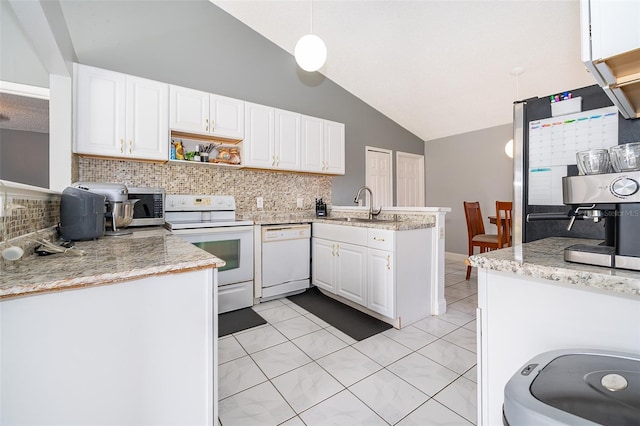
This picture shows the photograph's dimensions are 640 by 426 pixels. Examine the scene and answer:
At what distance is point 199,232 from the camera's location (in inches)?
98.8

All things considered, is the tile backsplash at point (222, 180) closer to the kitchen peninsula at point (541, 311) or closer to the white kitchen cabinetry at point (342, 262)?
the white kitchen cabinetry at point (342, 262)

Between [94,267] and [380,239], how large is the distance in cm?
196

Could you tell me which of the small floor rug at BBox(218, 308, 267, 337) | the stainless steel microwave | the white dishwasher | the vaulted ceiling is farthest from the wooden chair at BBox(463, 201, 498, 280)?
the stainless steel microwave

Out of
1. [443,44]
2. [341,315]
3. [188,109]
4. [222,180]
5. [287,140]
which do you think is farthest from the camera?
[287,140]

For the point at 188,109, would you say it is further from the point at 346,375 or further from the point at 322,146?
the point at 346,375

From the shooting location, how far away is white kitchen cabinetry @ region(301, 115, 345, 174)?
11.6 feet

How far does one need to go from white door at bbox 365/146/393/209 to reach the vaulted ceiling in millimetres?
921

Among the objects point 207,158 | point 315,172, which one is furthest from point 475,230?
point 207,158

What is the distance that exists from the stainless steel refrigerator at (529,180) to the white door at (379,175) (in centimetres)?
295

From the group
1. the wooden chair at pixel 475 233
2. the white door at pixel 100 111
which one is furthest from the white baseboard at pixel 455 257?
the white door at pixel 100 111

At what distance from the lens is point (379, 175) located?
469 cm

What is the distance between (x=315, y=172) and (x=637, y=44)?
10.1ft

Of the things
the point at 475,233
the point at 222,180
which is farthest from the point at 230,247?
the point at 475,233

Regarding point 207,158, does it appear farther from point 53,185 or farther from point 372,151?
point 372,151
